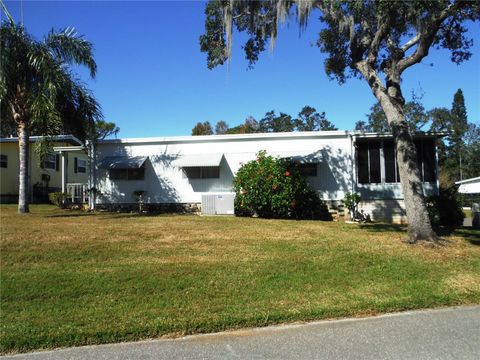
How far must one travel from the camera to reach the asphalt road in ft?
14.2

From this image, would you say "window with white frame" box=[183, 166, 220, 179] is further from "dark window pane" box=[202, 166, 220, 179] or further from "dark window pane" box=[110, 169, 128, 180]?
"dark window pane" box=[110, 169, 128, 180]

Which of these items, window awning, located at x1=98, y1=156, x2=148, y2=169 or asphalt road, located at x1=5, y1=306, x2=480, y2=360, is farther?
window awning, located at x1=98, y1=156, x2=148, y2=169

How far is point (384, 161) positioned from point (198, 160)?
6.54m

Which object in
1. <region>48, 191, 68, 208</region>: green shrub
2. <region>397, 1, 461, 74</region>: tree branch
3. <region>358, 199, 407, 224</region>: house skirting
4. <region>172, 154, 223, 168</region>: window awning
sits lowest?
<region>358, 199, 407, 224</region>: house skirting

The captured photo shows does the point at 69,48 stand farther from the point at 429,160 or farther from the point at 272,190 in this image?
the point at 429,160

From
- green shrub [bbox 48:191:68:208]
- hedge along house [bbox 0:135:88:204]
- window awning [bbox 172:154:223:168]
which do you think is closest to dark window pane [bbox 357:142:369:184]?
window awning [bbox 172:154:223:168]

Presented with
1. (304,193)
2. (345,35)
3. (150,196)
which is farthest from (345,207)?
A: (150,196)

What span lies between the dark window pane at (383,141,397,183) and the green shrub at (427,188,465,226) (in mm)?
1767

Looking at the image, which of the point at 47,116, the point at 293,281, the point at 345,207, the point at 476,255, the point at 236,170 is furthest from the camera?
the point at 236,170

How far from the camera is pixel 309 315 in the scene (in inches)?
214

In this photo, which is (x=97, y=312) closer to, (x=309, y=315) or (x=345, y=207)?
(x=309, y=315)

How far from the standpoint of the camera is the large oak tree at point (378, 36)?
9.18m

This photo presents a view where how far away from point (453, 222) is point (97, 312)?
12.1 metres

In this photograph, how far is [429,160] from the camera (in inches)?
612
